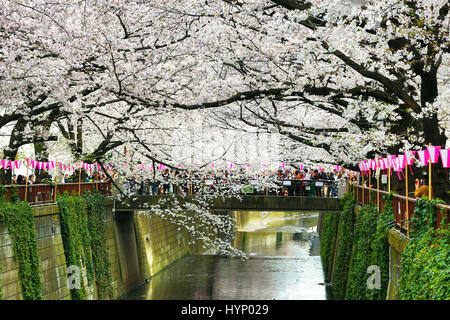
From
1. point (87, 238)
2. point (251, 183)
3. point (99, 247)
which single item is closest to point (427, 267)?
point (87, 238)

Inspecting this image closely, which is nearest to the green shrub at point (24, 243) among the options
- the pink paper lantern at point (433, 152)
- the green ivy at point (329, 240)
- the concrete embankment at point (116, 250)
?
the concrete embankment at point (116, 250)

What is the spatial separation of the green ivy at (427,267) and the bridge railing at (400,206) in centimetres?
32

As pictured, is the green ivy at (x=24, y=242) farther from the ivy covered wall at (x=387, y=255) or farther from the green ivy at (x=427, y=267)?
the green ivy at (x=427, y=267)

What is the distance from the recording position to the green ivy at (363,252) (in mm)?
15367

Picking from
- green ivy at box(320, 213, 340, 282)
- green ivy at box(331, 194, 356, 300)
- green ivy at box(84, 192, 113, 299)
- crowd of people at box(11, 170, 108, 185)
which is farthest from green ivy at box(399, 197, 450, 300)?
green ivy at box(320, 213, 340, 282)

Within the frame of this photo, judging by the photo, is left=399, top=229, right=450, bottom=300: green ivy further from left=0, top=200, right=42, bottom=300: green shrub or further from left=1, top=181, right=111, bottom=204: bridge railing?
left=1, top=181, right=111, bottom=204: bridge railing

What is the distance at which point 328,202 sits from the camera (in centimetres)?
2556

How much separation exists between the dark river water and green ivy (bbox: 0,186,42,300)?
8.44 metres

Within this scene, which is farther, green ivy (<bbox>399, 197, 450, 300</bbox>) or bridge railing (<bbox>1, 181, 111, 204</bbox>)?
bridge railing (<bbox>1, 181, 111, 204</bbox>)

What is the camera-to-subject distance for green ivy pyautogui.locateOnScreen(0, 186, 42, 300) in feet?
54.4

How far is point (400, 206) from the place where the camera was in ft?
41.3
